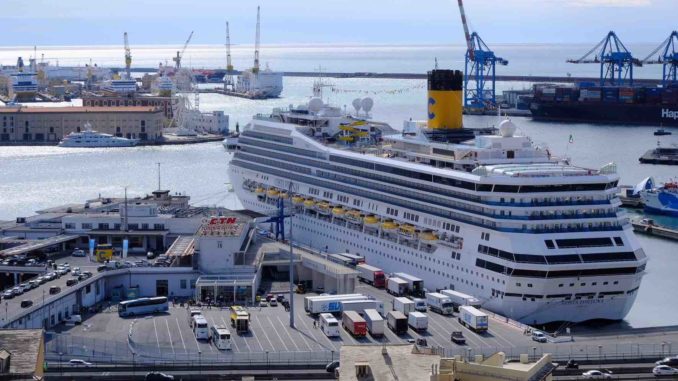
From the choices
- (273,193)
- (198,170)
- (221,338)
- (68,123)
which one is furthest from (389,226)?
(68,123)

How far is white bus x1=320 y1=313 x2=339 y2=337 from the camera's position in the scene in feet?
59.9

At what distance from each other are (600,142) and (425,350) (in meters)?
45.4

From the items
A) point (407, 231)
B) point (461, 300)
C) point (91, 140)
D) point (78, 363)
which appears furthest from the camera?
point (91, 140)

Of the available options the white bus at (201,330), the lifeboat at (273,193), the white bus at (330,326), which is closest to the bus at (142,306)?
the white bus at (201,330)

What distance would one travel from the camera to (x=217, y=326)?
60.5ft

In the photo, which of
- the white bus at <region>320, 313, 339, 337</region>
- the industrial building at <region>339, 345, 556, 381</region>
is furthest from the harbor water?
the industrial building at <region>339, 345, 556, 381</region>

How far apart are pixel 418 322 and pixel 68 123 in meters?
46.7

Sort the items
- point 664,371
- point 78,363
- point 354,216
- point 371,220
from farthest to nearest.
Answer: point 354,216, point 371,220, point 78,363, point 664,371

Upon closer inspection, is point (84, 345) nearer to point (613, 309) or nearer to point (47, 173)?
point (613, 309)

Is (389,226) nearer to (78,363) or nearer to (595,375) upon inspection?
(595,375)

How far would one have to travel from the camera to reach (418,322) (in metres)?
18.6

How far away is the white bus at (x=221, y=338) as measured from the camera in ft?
57.2

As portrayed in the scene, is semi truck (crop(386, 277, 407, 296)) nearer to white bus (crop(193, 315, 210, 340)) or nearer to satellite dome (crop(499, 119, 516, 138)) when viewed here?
satellite dome (crop(499, 119, 516, 138))

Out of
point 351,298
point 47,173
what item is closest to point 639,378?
point 351,298
